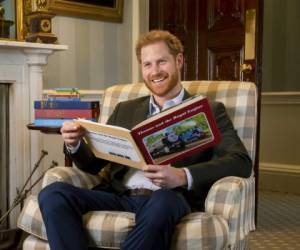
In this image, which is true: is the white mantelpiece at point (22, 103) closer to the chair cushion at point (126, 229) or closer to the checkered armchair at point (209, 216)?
the checkered armchair at point (209, 216)

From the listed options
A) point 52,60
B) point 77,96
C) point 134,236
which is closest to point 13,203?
point 77,96

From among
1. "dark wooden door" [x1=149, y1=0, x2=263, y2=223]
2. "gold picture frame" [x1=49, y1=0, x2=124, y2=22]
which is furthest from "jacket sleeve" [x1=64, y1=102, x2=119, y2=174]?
"gold picture frame" [x1=49, y1=0, x2=124, y2=22]

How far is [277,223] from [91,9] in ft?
6.15

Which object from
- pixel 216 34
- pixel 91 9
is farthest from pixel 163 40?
pixel 91 9

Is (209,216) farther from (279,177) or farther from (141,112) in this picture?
(279,177)

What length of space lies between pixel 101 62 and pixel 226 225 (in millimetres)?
2280

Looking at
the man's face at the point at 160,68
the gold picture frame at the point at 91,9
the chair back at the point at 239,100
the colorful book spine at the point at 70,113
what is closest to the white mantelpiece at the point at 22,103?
the colorful book spine at the point at 70,113

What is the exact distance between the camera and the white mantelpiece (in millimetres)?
2855

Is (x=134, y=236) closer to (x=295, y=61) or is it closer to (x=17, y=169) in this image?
(x=17, y=169)

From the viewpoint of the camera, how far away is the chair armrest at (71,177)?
1845 millimetres

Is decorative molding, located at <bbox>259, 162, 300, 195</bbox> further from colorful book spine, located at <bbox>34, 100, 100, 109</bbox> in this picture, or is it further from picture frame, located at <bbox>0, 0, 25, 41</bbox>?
picture frame, located at <bbox>0, 0, 25, 41</bbox>

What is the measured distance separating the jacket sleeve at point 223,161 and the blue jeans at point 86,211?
13 cm

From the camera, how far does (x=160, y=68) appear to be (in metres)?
1.86

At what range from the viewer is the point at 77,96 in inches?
107
